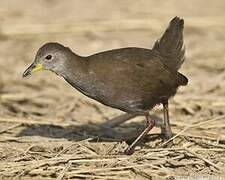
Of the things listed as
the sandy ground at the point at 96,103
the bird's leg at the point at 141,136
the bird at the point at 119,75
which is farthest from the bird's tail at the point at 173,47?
the sandy ground at the point at 96,103

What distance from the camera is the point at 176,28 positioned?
6.61 m

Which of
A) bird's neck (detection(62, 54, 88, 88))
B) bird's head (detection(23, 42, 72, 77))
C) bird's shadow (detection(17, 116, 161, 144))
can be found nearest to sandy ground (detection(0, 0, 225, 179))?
bird's shadow (detection(17, 116, 161, 144))

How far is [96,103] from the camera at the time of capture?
307 inches

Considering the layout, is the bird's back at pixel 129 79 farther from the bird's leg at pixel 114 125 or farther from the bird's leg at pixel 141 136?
the bird's leg at pixel 114 125

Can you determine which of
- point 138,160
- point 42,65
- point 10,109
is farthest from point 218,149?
point 10,109

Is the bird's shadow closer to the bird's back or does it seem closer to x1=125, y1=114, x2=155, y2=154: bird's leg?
x1=125, y1=114, x2=155, y2=154: bird's leg

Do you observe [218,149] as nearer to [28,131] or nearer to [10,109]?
[28,131]

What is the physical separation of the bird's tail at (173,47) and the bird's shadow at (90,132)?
0.78m

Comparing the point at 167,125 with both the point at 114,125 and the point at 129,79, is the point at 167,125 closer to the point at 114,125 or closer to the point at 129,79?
the point at 114,125

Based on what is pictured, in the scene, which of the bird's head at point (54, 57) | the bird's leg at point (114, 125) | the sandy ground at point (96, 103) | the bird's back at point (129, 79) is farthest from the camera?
the bird's leg at point (114, 125)

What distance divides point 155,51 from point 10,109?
7.11 ft

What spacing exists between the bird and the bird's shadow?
1.48 ft

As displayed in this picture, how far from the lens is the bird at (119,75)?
5.77 m

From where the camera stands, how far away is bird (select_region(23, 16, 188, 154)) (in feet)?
18.9
